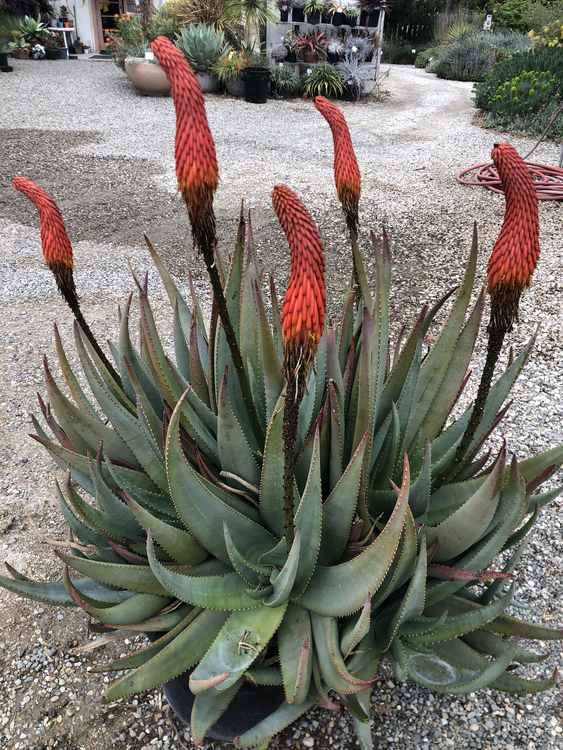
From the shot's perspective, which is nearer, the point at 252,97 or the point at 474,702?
the point at 474,702

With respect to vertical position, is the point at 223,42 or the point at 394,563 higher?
the point at 223,42

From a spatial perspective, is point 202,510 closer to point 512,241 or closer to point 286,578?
point 286,578

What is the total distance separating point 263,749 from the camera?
1.47 meters

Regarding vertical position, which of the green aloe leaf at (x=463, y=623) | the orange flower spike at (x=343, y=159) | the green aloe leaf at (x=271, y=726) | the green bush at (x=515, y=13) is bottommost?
the green aloe leaf at (x=271, y=726)

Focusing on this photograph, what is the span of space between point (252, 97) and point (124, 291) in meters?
9.53

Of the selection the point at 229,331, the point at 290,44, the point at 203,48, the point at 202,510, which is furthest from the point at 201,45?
the point at 202,510

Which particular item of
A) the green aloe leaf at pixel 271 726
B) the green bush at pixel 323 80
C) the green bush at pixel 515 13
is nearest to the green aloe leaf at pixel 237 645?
the green aloe leaf at pixel 271 726

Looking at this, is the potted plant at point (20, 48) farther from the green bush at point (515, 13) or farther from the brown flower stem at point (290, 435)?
the brown flower stem at point (290, 435)

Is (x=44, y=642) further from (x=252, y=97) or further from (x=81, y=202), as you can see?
(x=252, y=97)

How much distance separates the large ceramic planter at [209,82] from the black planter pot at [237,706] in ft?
44.8

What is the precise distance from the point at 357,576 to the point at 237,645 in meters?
0.34

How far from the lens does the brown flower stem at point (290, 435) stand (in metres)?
0.98

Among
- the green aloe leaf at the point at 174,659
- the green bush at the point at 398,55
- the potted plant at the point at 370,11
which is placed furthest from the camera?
the green bush at the point at 398,55

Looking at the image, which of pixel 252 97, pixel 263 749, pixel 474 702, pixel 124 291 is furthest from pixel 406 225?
pixel 252 97
